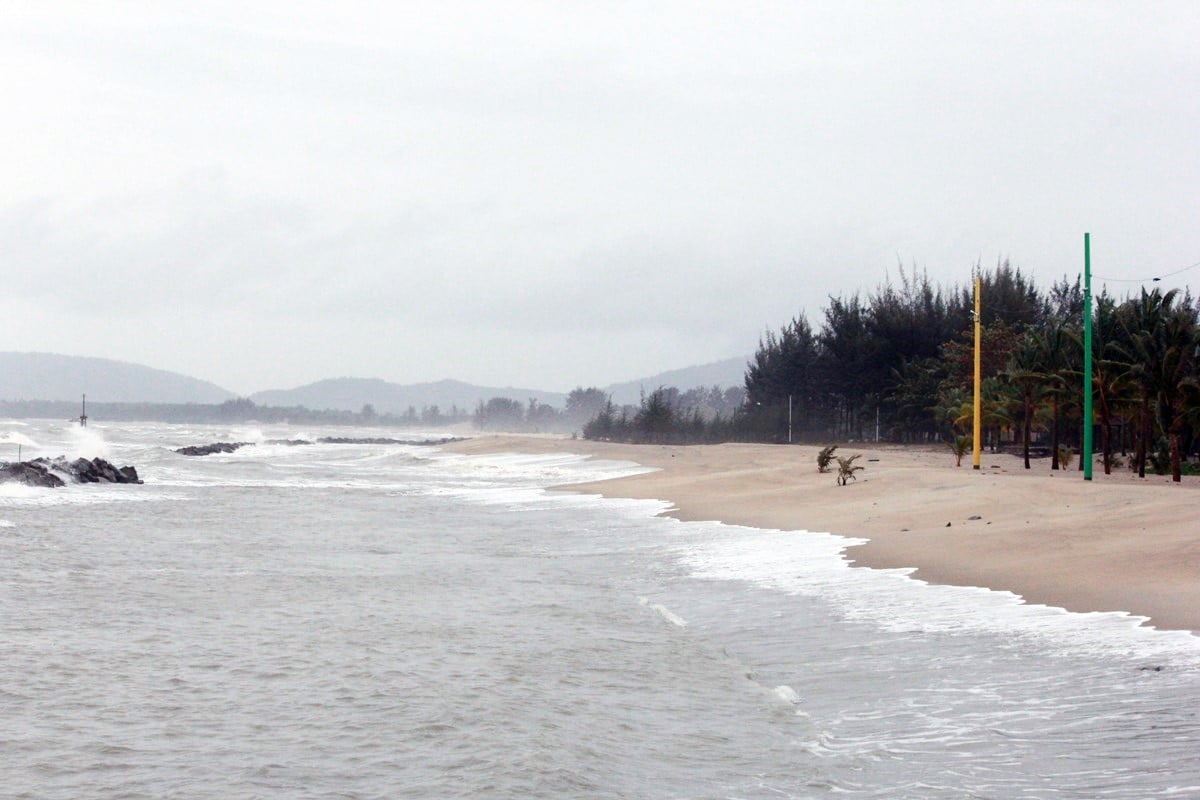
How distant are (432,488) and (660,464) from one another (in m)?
14.9

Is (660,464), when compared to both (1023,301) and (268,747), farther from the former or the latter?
(268,747)

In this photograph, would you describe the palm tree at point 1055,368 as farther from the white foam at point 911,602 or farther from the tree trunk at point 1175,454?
the white foam at point 911,602

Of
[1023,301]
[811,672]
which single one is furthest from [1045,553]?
[1023,301]

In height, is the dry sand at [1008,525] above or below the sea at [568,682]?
above

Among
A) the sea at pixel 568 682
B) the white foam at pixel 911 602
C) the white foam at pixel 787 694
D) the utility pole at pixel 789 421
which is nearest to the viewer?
the sea at pixel 568 682

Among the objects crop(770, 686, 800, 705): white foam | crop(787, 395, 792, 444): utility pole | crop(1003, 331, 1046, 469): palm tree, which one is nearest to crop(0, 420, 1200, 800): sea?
crop(770, 686, 800, 705): white foam

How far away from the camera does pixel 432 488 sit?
38.1m

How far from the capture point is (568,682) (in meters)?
9.19

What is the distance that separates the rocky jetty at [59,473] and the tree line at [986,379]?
2831 cm

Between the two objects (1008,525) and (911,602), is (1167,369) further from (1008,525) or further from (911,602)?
(911,602)

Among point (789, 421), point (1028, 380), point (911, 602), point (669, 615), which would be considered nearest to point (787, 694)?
point (669, 615)

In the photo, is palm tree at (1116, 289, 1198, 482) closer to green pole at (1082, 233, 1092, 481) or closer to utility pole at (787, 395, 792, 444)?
green pole at (1082, 233, 1092, 481)

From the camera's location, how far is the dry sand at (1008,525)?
39.2 ft

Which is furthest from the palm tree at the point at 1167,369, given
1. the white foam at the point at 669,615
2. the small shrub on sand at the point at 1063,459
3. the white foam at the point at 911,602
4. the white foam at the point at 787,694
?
the white foam at the point at 787,694
